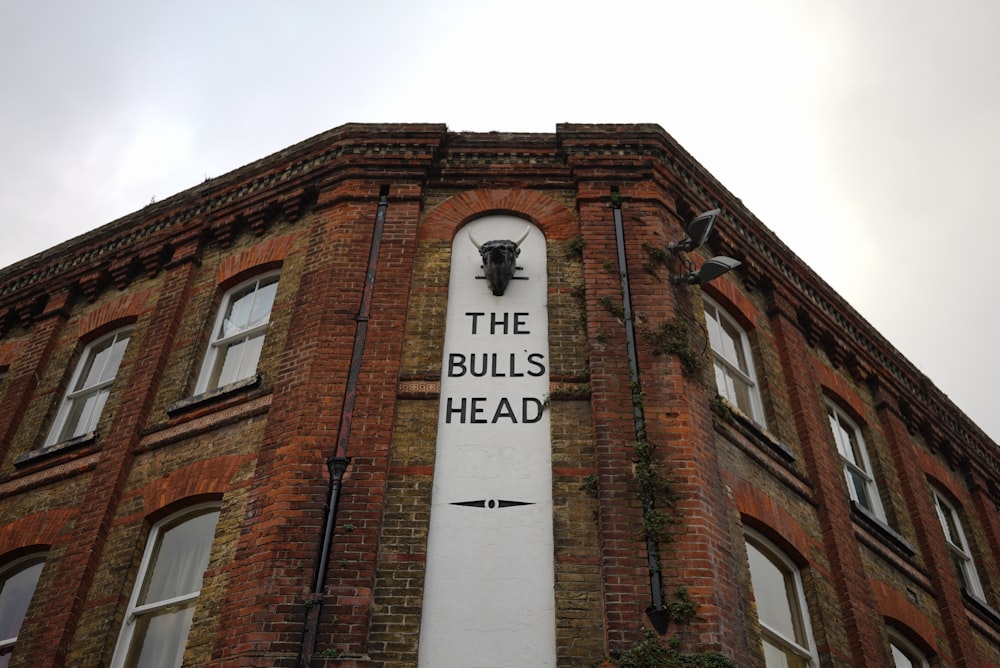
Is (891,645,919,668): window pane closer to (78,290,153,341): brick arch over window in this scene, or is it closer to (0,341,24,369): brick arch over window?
(78,290,153,341): brick arch over window

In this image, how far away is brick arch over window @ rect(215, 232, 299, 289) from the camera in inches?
477

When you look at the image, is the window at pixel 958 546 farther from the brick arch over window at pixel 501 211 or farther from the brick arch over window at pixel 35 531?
the brick arch over window at pixel 35 531

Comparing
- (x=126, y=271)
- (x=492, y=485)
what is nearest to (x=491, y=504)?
(x=492, y=485)

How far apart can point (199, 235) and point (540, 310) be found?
16.9ft

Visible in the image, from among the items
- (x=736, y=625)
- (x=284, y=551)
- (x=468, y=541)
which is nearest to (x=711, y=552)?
(x=736, y=625)

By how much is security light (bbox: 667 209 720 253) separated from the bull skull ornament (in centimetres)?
195

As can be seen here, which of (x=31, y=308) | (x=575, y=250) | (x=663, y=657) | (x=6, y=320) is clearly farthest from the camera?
(x=6, y=320)

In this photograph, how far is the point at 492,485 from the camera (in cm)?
922

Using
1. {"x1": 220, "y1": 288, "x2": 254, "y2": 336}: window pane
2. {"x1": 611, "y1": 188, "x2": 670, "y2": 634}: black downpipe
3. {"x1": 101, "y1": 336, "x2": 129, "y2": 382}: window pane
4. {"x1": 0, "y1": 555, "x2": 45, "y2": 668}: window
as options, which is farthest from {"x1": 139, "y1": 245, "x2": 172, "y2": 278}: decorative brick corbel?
{"x1": 611, "y1": 188, "x2": 670, "y2": 634}: black downpipe

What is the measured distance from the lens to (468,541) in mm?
8852

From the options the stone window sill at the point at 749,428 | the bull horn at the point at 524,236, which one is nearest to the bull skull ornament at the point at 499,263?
the bull horn at the point at 524,236

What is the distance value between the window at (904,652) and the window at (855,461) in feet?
5.85

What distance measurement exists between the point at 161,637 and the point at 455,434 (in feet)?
11.1

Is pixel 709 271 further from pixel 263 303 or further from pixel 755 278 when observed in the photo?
pixel 263 303
